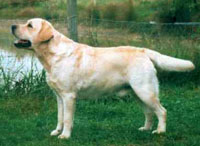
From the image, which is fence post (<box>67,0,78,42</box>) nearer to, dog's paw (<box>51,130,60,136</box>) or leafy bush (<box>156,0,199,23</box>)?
dog's paw (<box>51,130,60,136</box>)

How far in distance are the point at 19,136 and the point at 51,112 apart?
158cm

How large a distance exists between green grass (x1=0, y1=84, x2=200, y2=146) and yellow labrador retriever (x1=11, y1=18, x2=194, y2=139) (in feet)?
1.04

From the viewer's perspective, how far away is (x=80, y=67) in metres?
7.57

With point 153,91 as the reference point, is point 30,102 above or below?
below

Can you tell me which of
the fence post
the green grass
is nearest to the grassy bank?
the fence post

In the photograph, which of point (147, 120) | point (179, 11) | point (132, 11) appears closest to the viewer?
point (147, 120)

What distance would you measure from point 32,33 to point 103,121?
186 cm

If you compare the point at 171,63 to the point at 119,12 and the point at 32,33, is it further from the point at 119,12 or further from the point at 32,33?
the point at 119,12

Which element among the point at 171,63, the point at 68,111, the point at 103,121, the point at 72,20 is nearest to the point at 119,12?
the point at 72,20

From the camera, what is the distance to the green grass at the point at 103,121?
745cm

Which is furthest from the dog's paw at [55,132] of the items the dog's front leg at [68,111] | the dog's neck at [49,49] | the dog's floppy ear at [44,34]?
the dog's floppy ear at [44,34]

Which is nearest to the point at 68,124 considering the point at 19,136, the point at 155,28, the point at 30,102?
the point at 19,136

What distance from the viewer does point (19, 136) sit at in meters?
7.77

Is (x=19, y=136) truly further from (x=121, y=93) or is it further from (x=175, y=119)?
(x=175, y=119)
